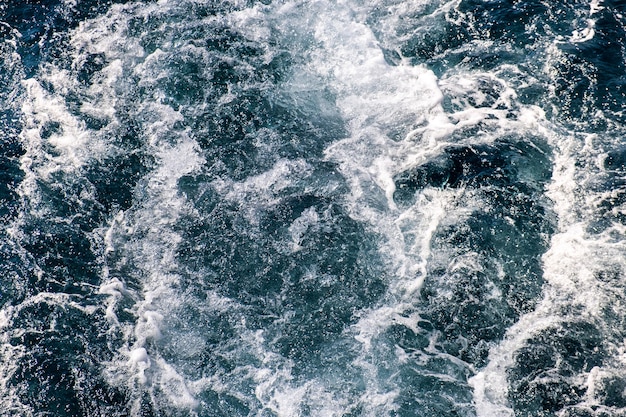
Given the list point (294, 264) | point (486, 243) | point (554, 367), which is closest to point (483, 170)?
point (486, 243)

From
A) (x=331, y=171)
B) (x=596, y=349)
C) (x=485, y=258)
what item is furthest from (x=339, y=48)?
(x=596, y=349)

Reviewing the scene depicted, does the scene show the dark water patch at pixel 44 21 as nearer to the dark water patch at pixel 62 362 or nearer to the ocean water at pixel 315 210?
the ocean water at pixel 315 210

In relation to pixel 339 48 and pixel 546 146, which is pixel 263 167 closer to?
pixel 339 48

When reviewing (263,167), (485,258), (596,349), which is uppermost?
(263,167)

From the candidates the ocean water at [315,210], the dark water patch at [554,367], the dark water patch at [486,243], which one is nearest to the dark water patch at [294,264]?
the ocean water at [315,210]

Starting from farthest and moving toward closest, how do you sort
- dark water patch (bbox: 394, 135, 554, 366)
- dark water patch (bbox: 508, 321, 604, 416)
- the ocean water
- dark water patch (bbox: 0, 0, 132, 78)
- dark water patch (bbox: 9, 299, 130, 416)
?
1. dark water patch (bbox: 0, 0, 132, 78)
2. dark water patch (bbox: 394, 135, 554, 366)
3. the ocean water
4. dark water patch (bbox: 9, 299, 130, 416)
5. dark water patch (bbox: 508, 321, 604, 416)

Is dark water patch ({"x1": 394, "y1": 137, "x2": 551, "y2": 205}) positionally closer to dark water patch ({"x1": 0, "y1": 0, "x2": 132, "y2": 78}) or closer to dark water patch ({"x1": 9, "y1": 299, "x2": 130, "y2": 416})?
dark water patch ({"x1": 9, "y1": 299, "x2": 130, "y2": 416})

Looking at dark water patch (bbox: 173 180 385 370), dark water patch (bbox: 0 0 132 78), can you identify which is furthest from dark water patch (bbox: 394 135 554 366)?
dark water patch (bbox: 0 0 132 78)

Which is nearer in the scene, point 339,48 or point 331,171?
point 331,171

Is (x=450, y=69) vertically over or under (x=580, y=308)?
over
